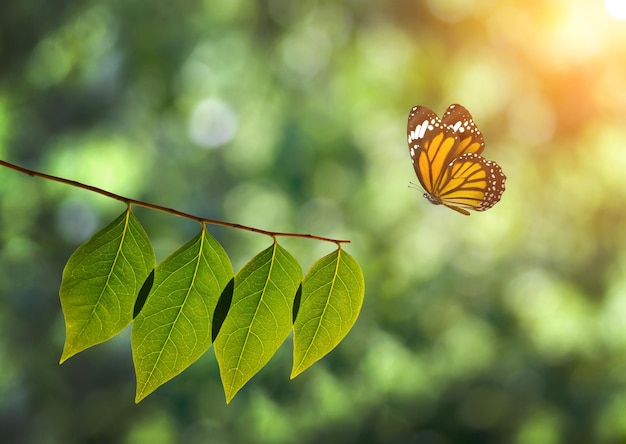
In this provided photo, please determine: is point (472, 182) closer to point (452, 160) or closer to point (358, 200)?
point (452, 160)

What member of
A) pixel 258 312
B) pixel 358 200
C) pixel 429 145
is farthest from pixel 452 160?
pixel 358 200

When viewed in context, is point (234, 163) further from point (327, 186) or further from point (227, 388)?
point (227, 388)

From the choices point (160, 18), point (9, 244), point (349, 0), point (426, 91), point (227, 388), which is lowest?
→ point (9, 244)

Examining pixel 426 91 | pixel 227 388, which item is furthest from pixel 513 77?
pixel 227 388

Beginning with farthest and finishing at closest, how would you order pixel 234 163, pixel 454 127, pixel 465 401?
pixel 465 401 → pixel 234 163 → pixel 454 127

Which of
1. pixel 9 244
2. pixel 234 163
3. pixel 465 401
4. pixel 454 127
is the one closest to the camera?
pixel 454 127

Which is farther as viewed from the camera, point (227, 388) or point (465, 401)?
point (465, 401)

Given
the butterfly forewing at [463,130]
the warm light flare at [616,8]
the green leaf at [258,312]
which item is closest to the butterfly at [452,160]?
the butterfly forewing at [463,130]

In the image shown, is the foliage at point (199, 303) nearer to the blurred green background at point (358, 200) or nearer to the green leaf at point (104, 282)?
the green leaf at point (104, 282)
